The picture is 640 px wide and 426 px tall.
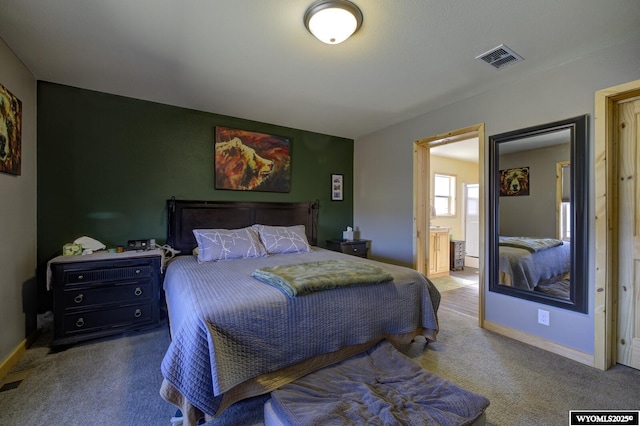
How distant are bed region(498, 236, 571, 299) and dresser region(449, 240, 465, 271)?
2.91 metres

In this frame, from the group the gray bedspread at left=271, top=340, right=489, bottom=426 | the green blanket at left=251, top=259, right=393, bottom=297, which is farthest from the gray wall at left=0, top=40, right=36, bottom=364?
the gray bedspread at left=271, top=340, right=489, bottom=426

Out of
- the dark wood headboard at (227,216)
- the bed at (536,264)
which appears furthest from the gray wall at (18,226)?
the bed at (536,264)

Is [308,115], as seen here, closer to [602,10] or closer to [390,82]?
[390,82]

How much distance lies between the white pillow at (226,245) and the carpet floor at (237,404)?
0.87 metres

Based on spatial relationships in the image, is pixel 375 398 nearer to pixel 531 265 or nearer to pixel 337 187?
pixel 531 265

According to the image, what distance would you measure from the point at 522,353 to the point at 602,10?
2.55m

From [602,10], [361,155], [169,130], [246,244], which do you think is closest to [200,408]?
[246,244]

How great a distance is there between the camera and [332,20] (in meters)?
1.76

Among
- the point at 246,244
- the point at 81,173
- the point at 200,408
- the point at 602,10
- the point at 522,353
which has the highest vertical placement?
the point at 602,10

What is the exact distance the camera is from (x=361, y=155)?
4.71 metres

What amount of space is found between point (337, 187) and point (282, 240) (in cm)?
176

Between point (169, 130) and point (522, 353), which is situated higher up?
point (169, 130)

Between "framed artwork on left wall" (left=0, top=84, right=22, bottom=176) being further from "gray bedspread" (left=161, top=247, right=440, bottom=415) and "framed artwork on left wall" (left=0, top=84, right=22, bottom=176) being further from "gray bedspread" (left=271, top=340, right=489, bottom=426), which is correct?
"gray bedspread" (left=271, top=340, right=489, bottom=426)

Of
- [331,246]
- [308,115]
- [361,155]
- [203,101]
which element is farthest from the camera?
[361,155]
